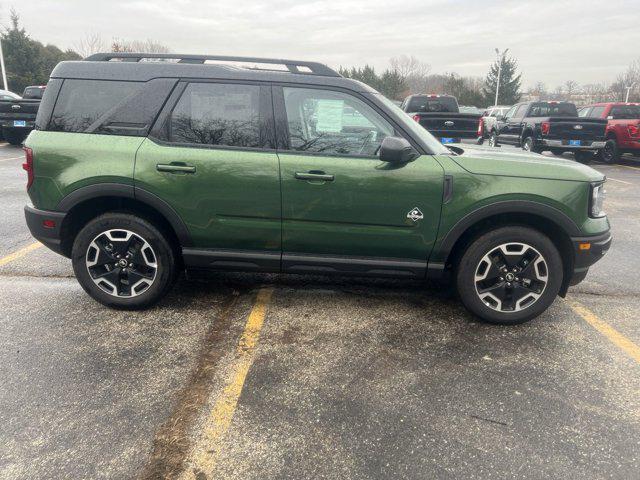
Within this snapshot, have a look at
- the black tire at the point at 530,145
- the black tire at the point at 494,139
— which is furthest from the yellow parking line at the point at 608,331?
the black tire at the point at 494,139

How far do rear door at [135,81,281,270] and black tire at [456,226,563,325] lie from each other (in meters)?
1.48

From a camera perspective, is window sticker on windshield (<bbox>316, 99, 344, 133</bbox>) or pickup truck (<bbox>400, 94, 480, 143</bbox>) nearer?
window sticker on windshield (<bbox>316, 99, 344, 133</bbox>)

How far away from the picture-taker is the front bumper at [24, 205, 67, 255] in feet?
11.9

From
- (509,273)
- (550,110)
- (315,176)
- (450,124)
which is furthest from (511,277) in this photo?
(550,110)

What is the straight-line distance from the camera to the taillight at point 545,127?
12938mm

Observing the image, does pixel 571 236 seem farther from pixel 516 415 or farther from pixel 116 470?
pixel 116 470

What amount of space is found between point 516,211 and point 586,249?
0.61 m

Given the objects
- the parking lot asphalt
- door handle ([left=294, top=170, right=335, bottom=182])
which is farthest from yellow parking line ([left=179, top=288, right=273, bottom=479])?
door handle ([left=294, top=170, right=335, bottom=182])

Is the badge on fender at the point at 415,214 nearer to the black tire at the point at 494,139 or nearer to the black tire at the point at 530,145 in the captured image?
the black tire at the point at 530,145

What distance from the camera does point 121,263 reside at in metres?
3.71

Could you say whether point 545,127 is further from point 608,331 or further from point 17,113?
point 17,113

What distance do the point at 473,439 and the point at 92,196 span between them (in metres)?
3.04

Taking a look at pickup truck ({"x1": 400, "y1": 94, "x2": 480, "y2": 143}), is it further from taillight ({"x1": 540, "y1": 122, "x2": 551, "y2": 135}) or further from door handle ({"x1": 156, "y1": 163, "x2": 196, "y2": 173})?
door handle ({"x1": 156, "y1": 163, "x2": 196, "y2": 173})

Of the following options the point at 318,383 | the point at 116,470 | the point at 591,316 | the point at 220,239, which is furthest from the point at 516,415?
the point at 220,239
